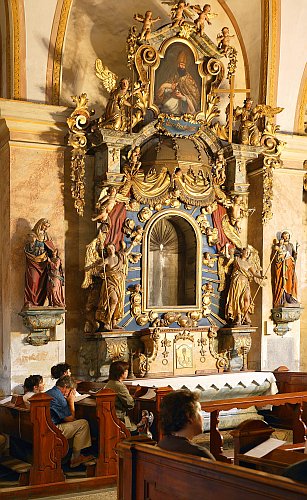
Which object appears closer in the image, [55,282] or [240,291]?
[55,282]

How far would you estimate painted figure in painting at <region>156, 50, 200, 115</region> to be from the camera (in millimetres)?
11148

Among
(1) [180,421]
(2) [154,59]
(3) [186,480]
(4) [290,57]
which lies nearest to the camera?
(3) [186,480]

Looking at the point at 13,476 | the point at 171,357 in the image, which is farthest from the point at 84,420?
the point at 171,357

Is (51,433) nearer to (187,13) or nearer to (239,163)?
(239,163)

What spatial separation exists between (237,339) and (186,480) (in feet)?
25.1

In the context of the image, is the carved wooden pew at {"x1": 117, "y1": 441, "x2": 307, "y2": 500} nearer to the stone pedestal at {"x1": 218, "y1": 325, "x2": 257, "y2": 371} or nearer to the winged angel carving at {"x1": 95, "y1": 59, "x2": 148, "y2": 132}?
the winged angel carving at {"x1": 95, "y1": 59, "x2": 148, "y2": 132}

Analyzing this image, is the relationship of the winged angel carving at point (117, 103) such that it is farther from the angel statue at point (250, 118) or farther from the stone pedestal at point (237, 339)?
the stone pedestal at point (237, 339)

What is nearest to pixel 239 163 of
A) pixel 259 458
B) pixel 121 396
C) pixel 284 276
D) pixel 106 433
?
pixel 284 276

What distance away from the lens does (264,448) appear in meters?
4.99

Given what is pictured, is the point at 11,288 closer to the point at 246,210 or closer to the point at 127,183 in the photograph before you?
the point at 127,183

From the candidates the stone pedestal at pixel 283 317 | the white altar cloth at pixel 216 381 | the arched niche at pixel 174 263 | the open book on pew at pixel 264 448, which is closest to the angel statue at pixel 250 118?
the arched niche at pixel 174 263

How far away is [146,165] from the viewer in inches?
433

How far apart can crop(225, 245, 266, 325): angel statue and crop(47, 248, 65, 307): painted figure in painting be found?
9.45 feet

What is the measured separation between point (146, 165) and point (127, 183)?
1.60 ft
